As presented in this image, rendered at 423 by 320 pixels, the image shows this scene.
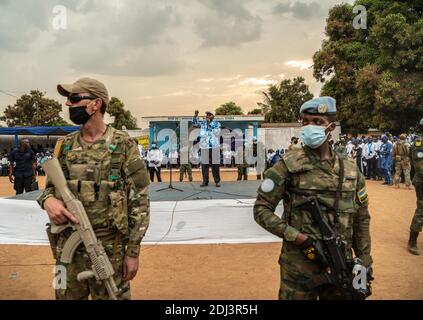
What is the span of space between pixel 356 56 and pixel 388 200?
1528 centimetres

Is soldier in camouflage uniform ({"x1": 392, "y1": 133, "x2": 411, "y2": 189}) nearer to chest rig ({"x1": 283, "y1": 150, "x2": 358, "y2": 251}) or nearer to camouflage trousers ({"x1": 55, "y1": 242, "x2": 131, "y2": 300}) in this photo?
chest rig ({"x1": 283, "y1": 150, "x2": 358, "y2": 251})

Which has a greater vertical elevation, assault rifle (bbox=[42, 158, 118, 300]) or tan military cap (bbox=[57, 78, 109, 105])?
tan military cap (bbox=[57, 78, 109, 105])

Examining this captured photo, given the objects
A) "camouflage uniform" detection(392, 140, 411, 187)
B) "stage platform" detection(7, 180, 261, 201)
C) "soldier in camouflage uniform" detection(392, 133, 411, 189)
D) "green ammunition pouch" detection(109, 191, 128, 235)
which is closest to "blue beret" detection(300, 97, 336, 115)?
"green ammunition pouch" detection(109, 191, 128, 235)

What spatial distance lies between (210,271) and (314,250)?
3311 mm

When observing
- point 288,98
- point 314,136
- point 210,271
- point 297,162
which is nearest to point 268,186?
point 297,162

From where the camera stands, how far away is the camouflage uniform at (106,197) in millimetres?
2268

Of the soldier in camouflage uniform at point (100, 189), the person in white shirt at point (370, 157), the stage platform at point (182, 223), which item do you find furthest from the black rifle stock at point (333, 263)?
the person in white shirt at point (370, 157)

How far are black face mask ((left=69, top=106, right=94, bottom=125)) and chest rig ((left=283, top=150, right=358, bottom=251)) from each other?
125 cm

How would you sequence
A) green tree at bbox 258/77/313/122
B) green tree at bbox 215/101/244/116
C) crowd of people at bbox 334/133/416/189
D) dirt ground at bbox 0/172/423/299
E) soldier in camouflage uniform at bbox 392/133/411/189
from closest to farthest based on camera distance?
dirt ground at bbox 0/172/423/299 → soldier in camouflage uniform at bbox 392/133/411/189 → crowd of people at bbox 334/133/416/189 → green tree at bbox 258/77/313/122 → green tree at bbox 215/101/244/116

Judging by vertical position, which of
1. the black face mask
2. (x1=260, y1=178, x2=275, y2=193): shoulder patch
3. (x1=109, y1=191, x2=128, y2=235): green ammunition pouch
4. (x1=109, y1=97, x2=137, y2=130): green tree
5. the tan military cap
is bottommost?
(x1=109, y1=191, x2=128, y2=235): green ammunition pouch

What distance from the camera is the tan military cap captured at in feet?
7.66

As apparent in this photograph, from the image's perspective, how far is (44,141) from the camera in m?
33.6

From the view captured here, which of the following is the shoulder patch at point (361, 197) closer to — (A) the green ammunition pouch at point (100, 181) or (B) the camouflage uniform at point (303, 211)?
(B) the camouflage uniform at point (303, 211)
